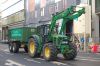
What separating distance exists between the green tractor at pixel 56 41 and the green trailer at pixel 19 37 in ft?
13.2

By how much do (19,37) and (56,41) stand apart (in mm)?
8052

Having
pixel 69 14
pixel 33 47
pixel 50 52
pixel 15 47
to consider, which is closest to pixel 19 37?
pixel 15 47

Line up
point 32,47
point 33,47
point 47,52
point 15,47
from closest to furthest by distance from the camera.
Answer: point 47,52 < point 33,47 < point 32,47 < point 15,47

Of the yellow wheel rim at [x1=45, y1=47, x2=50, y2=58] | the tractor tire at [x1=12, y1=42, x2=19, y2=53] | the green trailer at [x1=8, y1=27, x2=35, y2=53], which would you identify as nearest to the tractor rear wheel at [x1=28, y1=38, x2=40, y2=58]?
the yellow wheel rim at [x1=45, y1=47, x2=50, y2=58]

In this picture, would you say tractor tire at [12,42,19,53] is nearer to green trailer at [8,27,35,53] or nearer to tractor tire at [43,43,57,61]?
green trailer at [8,27,35,53]

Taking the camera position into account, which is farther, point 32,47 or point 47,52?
point 32,47

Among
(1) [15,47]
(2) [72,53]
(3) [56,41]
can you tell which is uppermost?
(3) [56,41]

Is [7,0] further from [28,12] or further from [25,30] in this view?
[25,30]

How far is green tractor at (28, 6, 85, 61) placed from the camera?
73.3 feet

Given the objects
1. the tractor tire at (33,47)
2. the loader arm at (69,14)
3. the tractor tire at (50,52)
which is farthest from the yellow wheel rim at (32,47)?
the tractor tire at (50,52)

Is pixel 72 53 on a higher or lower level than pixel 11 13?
lower

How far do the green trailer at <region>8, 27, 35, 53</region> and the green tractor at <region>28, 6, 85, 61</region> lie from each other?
402cm

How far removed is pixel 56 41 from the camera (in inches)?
895

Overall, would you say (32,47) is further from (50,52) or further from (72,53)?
(50,52)
